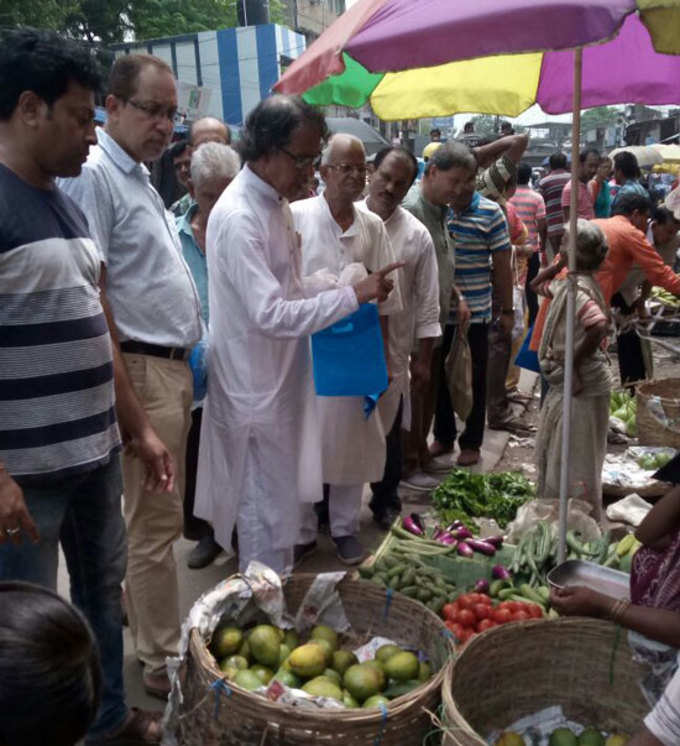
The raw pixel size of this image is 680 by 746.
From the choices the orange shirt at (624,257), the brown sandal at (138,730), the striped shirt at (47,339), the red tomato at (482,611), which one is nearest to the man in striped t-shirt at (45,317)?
the striped shirt at (47,339)

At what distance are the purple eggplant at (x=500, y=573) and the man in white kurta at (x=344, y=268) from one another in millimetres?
828

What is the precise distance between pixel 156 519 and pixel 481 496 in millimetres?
2492

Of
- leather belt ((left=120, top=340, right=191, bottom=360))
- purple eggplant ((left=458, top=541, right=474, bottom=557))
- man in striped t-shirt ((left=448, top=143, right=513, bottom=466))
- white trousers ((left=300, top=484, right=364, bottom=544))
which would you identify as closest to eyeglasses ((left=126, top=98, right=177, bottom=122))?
leather belt ((left=120, top=340, right=191, bottom=360))

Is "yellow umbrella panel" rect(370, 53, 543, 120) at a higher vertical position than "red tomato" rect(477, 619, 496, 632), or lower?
higher

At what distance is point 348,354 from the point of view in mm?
3350

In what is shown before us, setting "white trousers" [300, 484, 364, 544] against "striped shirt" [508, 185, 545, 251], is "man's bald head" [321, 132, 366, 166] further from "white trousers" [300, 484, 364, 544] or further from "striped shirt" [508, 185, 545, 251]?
"striped shirt" [508, 185, 545, 251]

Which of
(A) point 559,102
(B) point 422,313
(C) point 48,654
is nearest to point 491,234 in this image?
(B) point 422,313

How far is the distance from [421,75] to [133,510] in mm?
2558

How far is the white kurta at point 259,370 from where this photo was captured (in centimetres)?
293

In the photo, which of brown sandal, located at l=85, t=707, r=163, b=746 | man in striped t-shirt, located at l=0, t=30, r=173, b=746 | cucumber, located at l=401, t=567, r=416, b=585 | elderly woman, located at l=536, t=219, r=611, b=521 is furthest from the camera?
elderly woman, located at l=536, t=219, r=611, b=521

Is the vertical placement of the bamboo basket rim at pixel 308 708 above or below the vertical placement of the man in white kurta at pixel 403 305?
below

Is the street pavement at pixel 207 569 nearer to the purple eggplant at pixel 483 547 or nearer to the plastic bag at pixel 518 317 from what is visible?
the purple eggplant at pixel 483 547

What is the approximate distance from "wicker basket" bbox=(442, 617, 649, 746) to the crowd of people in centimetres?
114

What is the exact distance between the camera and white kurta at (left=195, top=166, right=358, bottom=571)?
9.62ft
